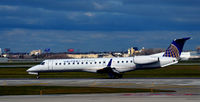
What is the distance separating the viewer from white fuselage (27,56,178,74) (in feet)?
147

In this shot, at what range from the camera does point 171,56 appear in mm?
Result: 44938

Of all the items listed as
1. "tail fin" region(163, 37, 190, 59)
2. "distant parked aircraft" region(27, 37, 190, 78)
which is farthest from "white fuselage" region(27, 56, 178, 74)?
"tail fin" region(163, 37, 190, 59)

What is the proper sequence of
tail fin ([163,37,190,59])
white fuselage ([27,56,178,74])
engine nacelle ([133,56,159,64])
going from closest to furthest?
engine nacelle ([133,56,159,64]), white fuselage ([27,56,178,74]), tail fin ([163,37,190,59])

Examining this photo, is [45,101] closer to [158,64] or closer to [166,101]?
[166,101]

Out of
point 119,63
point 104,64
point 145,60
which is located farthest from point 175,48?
point 104,64

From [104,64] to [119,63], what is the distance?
1.99m

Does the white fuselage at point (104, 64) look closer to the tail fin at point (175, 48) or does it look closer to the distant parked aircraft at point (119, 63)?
the distant parked aircraft at point (119, 63)

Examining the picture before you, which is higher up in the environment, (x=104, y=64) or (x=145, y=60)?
(x=145, y=60)

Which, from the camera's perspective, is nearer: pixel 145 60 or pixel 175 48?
pixel 145 60

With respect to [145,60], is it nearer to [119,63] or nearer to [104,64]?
[119,63]

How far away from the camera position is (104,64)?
46562 millimetres

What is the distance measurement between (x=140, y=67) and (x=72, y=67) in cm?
903

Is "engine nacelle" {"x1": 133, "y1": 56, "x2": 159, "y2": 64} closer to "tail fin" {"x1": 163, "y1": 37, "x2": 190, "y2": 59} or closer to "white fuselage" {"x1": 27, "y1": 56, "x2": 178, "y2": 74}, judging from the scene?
"white fuselage" {"x1": 27, "y1": 56, "x2": 178, "y2": 74}

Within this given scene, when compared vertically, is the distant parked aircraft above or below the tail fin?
below
